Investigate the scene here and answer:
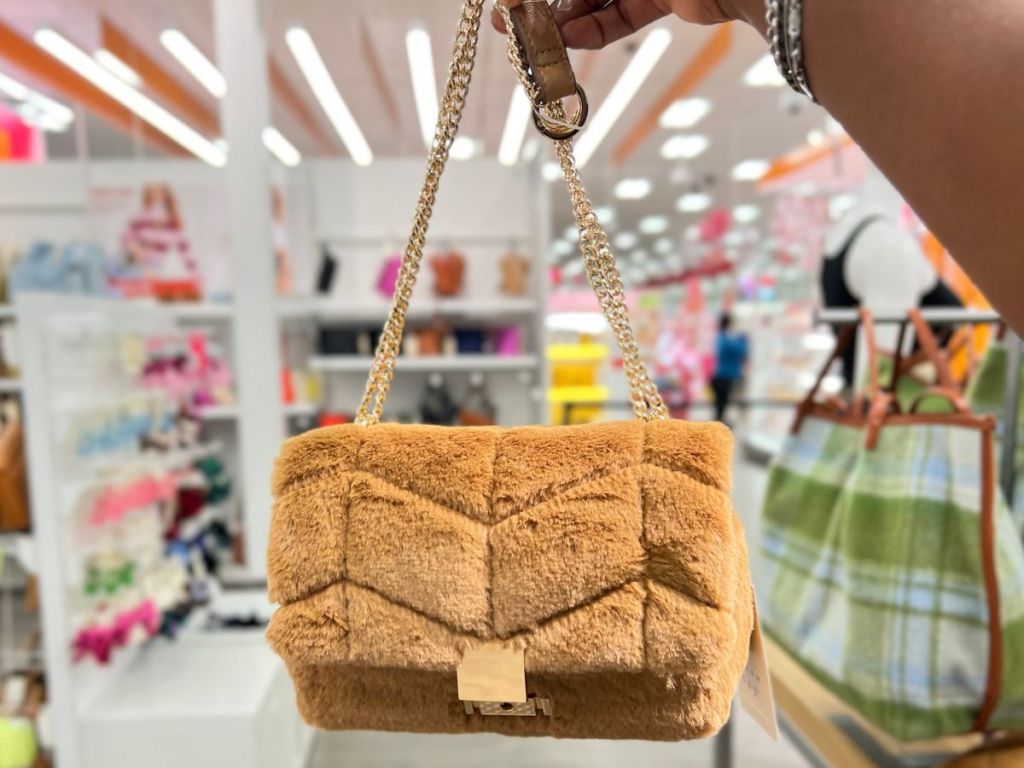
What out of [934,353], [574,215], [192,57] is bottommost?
[934,353]

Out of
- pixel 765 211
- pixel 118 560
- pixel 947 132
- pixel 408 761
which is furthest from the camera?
pixel 765 211

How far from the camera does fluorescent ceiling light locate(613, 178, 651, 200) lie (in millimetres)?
7332

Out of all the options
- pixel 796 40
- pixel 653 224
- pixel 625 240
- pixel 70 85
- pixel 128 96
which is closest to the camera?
pixel 796 40

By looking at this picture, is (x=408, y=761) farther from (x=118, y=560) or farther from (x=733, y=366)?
(x=733, y=366)

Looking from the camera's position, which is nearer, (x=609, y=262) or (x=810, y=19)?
(x=810, y=19)

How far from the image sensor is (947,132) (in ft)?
0.95

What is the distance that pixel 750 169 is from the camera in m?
7.09

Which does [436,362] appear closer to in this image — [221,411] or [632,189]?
[221,411]

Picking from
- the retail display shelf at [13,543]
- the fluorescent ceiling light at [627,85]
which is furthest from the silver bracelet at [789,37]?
the fluorescent ceiling light at [627,85]

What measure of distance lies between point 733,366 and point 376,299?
9.73ft

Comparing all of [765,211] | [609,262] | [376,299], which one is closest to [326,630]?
[609,262]

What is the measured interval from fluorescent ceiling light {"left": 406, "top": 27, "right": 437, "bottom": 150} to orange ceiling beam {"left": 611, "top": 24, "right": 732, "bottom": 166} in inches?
64.2

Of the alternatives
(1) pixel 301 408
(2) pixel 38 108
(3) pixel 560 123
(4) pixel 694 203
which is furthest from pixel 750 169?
(3) pixel 560 123

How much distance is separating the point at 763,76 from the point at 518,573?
4.67m
